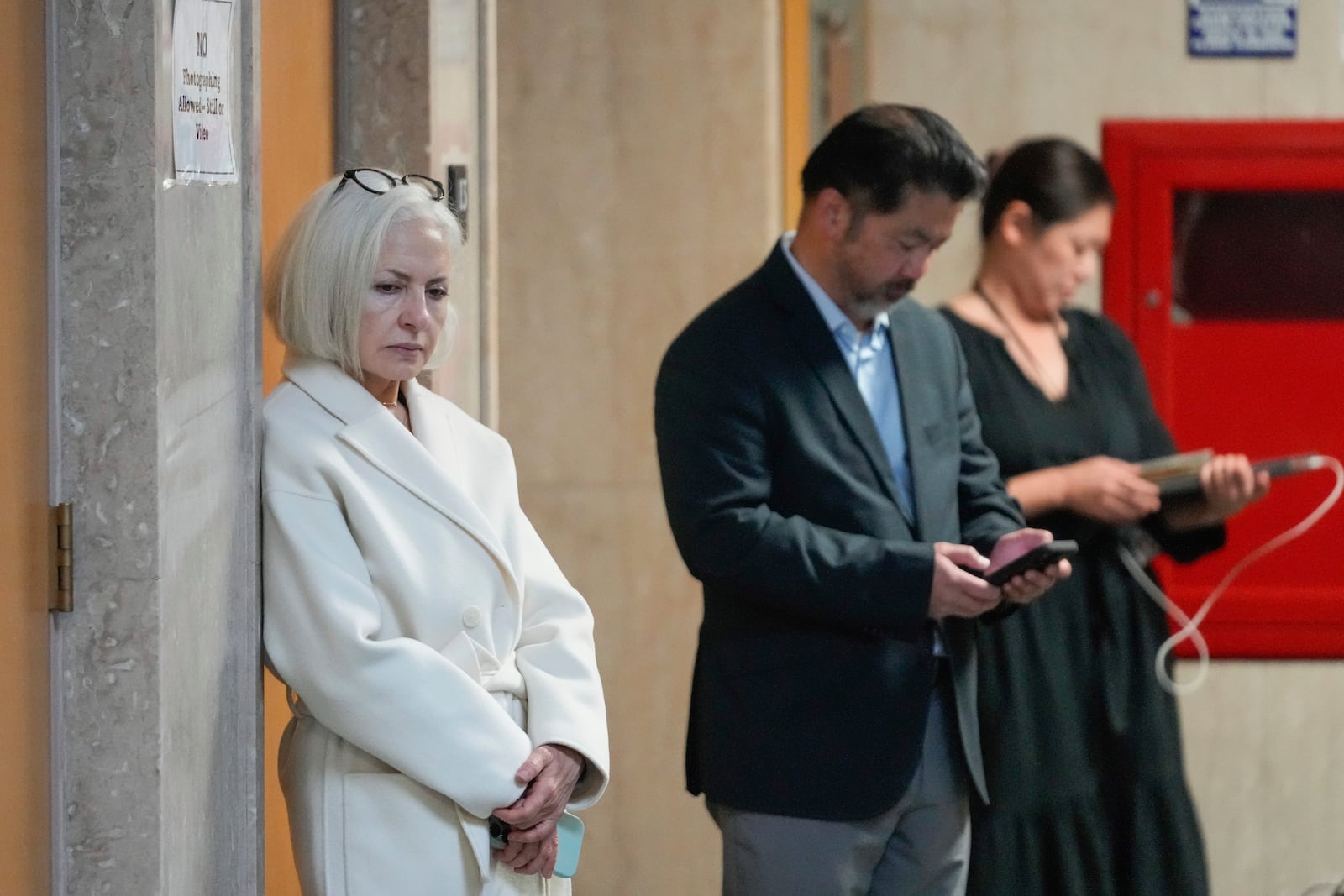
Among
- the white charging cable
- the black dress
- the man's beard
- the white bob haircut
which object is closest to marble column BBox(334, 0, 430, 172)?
the man's beard

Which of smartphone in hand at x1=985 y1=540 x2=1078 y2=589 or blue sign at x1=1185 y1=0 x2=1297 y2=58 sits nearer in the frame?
smartphone in hand at x1=985 y1=540 x2=1078 y2=589

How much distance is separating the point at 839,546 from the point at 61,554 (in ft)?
4.43

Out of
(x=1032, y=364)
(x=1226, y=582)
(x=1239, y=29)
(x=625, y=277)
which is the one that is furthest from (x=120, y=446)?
(x=1239, y=29)

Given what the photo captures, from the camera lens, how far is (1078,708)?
3564mm

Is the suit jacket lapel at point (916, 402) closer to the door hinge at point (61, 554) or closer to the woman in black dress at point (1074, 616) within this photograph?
the woman in black dress at point (1074, 616)

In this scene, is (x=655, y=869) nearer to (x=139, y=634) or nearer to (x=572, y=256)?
(x=572, y=256)

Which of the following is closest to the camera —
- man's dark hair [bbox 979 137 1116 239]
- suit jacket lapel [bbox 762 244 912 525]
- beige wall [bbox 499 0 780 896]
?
suit jacket lapel [bbox 762 244 912 525]

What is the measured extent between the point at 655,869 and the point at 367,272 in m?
2.84

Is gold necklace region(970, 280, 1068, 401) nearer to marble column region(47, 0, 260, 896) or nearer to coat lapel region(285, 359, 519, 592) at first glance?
coat lapel region(285, 359, 519, 592)

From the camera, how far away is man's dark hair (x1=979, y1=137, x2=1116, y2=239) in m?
3.73

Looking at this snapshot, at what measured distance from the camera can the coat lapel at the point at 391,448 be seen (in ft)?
7.25

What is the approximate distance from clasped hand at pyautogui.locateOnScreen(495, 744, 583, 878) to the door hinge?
623 mm

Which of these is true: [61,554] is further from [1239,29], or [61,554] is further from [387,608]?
[1239,29]

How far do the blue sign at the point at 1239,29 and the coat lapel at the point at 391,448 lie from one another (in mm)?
3248
